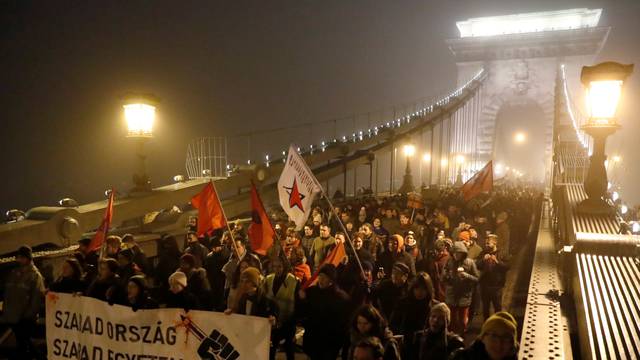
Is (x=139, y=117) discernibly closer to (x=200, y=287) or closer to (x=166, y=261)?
(x=166, y=261)

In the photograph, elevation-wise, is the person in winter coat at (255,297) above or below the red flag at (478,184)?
below

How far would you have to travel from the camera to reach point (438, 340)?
4.47 m

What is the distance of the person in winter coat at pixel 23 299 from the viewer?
20.5 ft

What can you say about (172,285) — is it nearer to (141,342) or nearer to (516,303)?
(141,342)

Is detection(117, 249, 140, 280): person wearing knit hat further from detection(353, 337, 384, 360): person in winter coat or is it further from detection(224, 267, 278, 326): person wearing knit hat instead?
detection(353, 337, 384, 360): person in winter coat

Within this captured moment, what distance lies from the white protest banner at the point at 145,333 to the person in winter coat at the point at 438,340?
1.39m

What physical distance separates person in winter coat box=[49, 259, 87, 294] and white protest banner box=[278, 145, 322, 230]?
2775 mm

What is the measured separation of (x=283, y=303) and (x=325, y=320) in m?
0.72

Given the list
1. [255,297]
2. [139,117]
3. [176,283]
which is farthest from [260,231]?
[139,117]

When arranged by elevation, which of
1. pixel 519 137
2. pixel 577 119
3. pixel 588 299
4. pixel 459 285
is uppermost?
pixel 577 119

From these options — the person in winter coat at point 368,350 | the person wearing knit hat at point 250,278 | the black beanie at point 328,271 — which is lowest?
the person in winter coat at point 368,350

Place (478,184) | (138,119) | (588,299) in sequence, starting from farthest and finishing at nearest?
1. (478,184)
2. (138,119)
3. (588,299)

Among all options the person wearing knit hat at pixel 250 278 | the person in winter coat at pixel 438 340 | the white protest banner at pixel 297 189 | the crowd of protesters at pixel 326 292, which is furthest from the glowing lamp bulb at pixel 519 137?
the person in winter coat at pixel 438 340

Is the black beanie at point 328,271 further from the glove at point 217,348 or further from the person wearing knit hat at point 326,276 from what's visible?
the glove at point 217,348
